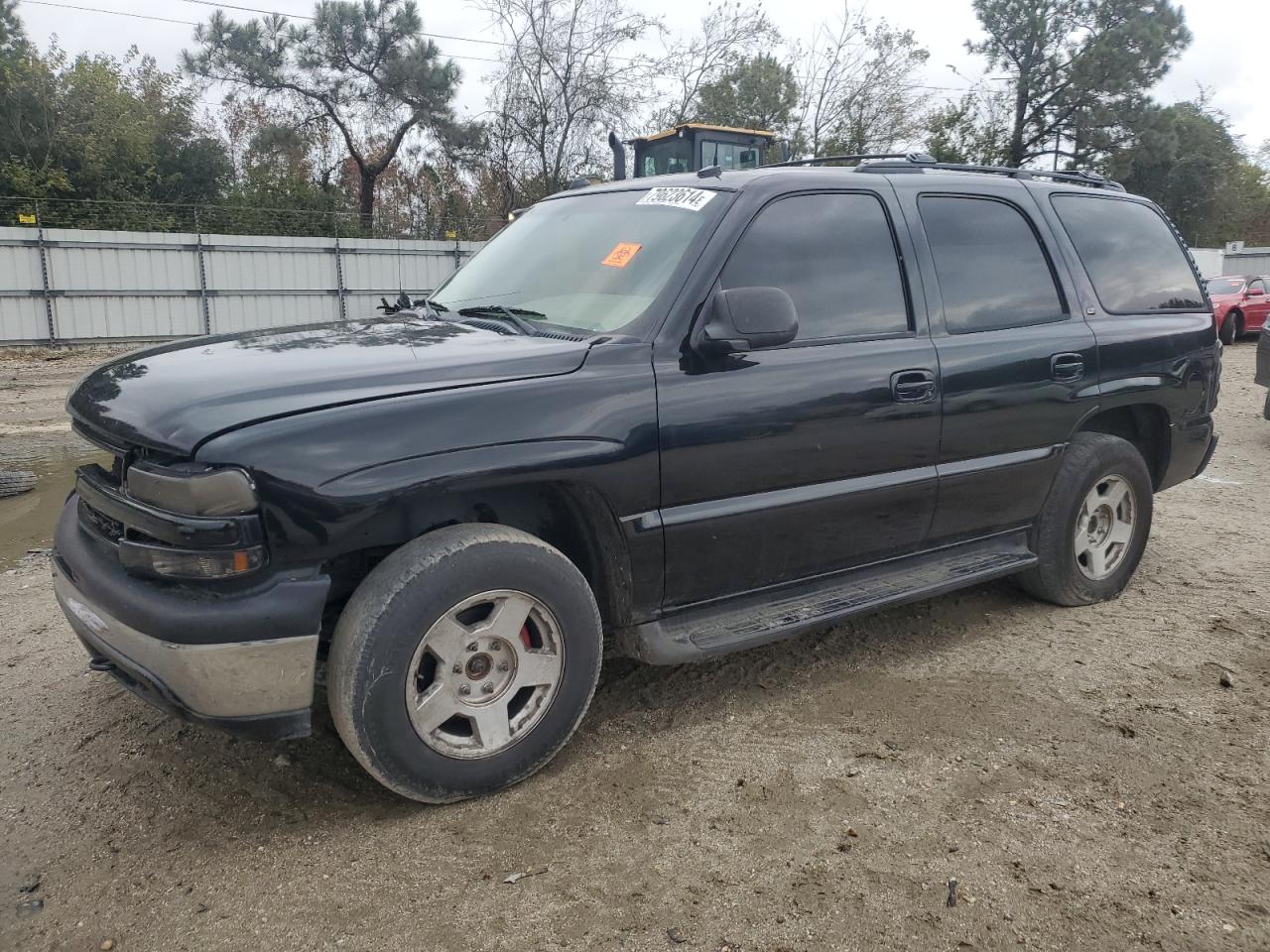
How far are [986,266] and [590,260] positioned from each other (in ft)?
5.47

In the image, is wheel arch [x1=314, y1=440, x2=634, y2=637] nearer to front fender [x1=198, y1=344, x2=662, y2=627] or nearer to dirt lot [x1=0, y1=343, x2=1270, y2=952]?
front fender [x1=198, y1=344, x2=662, y2=627]

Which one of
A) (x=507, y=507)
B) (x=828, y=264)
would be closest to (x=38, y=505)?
(x=507, y=507)

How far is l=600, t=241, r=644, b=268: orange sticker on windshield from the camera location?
11.0 feet

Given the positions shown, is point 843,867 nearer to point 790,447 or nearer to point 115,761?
point 790,447

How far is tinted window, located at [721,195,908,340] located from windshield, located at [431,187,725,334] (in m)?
0.21

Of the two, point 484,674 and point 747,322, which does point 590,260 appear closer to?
point 747,322

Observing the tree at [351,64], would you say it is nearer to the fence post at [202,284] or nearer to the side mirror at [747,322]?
the fence post at [202,284]

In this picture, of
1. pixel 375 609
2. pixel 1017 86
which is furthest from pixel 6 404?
pixel 1017 86

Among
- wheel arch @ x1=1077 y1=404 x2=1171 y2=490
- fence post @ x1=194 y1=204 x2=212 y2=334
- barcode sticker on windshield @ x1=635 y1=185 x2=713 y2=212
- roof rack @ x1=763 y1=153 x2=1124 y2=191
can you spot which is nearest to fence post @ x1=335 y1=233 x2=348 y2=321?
fence post @ x1=194 y1=204 x2=212 y2=334

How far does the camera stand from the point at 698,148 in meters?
15.2

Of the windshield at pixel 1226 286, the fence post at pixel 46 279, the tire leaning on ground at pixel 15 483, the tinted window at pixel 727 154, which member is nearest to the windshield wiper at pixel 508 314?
the tire leaning on ground at pixel 15 483

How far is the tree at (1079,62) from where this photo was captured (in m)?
34.4

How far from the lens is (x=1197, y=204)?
36.6 meters

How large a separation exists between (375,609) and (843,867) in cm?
141
